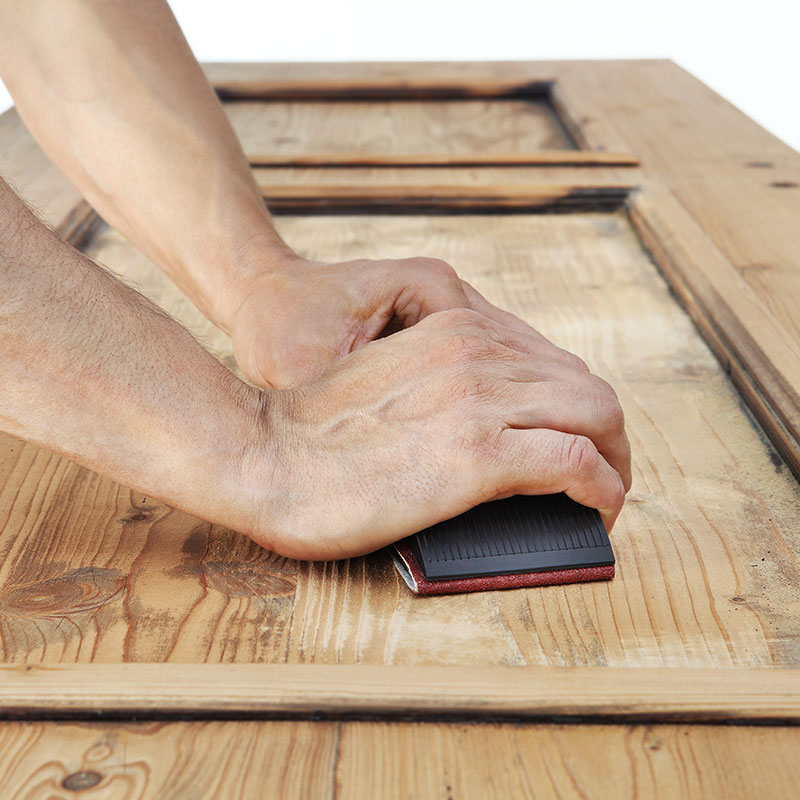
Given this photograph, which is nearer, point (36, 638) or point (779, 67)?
point (36, 638)

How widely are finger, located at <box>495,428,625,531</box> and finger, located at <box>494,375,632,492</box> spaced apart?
16mm

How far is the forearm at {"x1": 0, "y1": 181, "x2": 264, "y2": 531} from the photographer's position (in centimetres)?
61

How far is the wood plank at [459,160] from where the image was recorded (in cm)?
147

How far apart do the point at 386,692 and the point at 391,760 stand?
41mm

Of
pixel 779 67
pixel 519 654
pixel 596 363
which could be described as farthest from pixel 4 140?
pixel 779 67

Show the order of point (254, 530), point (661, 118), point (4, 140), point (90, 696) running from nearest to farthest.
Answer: point (90, 696)
point (254, 530)
point (4, 140)
point (661, 118)

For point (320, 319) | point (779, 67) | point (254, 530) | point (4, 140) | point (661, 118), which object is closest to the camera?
point (254, 530)

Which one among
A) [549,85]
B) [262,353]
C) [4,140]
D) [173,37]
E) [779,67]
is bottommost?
[779,67]

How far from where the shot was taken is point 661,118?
69.6 inches

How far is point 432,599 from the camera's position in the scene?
0.64 meters

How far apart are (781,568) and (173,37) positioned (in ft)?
2.79

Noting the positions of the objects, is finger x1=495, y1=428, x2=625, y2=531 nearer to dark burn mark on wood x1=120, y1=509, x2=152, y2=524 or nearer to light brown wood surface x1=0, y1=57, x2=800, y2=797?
light brown wood surface x1=0, y1=57, x2=800, y2=797

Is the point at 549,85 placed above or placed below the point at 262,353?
below

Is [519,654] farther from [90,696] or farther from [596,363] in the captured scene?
[596,363]
